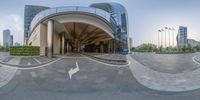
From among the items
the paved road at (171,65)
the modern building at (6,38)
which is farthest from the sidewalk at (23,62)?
the modern building at (6,38)

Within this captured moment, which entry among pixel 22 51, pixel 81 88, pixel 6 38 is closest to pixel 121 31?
pixel 22 51

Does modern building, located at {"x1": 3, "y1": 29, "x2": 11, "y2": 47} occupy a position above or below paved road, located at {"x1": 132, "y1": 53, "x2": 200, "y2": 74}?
above

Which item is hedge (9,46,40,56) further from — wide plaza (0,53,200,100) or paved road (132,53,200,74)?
paved road (132,53,200,74)

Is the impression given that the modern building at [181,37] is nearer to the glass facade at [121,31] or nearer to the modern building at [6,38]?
the glass facade at [121,31]

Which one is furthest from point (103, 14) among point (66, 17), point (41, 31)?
point (41, 31)

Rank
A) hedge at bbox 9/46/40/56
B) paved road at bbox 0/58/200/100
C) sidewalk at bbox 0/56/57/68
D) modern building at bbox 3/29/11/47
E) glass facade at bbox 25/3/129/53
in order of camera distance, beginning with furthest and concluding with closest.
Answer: modern building at bbox 3/29/11/47 → glass facade at bbox 25/3/129/53 → hedge at bbox 9/46/40/56 → sidewalk at bbox 0/56/57/68 → paved road at bbox 0/58/200/100

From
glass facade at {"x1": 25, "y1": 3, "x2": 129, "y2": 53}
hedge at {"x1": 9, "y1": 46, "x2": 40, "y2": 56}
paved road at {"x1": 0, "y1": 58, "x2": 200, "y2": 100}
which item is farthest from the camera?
glass facade at {"x1": 25, "y1": 3, "x2": 129, "y2": 53}

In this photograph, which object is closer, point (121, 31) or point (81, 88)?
point (81, 88)

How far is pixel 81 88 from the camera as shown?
8172 mm

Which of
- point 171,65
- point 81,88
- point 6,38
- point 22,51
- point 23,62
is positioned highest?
point 6,38

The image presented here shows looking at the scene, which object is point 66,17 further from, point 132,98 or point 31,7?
point 31,7

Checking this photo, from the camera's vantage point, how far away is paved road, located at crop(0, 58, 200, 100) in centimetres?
675

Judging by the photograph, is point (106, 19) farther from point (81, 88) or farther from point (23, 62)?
point (81, 88)

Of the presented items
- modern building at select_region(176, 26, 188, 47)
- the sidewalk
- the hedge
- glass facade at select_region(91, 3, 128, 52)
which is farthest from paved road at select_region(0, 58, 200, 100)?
modern building at select_region(176, 26, 188, 47)
